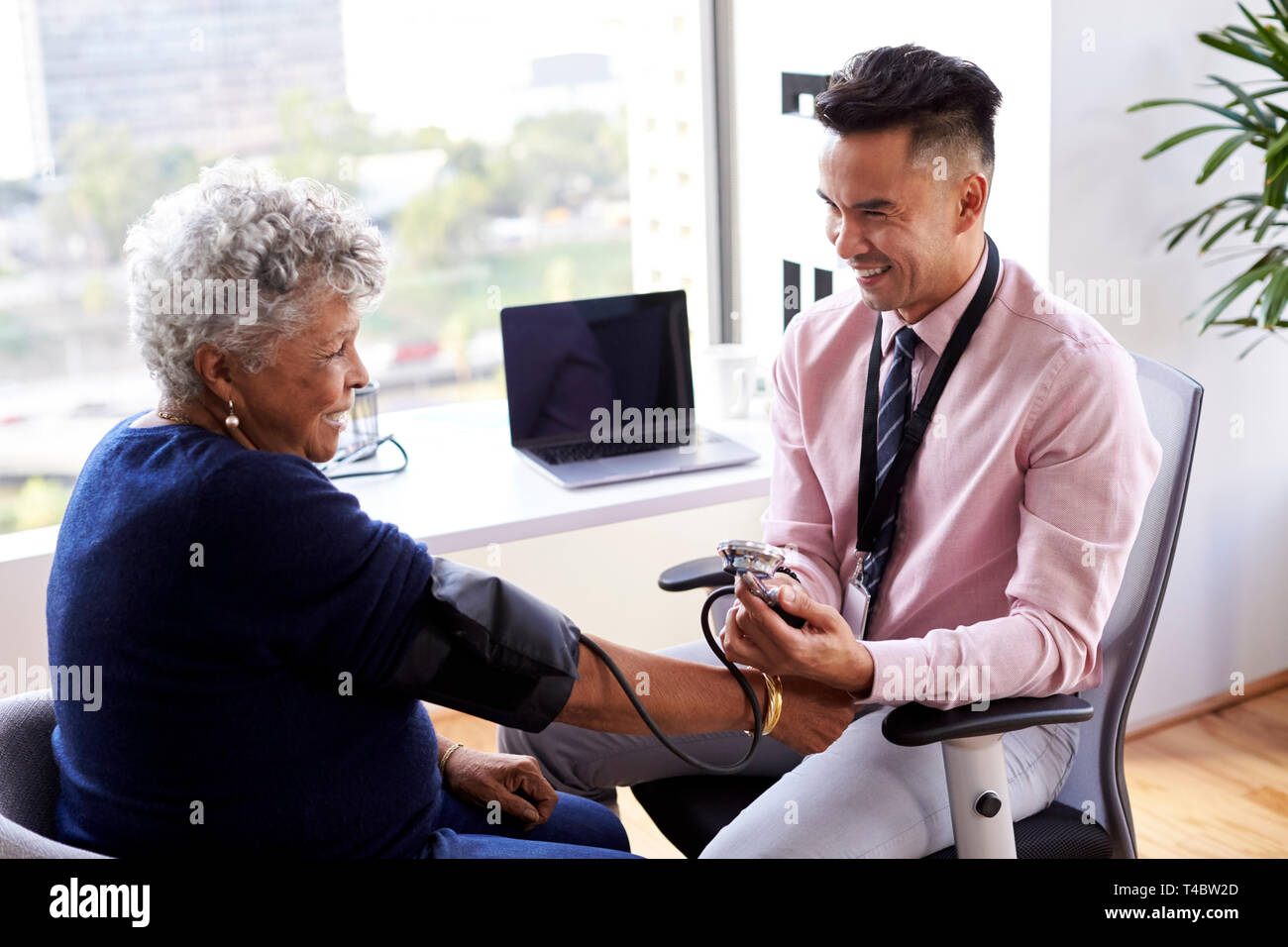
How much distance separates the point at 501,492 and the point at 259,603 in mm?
1115

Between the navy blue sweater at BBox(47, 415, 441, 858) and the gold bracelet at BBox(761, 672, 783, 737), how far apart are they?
49 centimetres

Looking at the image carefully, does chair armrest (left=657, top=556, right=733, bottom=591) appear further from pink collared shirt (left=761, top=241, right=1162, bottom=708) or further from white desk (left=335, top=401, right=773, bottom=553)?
white desk (left=335, top=401, right=773, bottom=553)

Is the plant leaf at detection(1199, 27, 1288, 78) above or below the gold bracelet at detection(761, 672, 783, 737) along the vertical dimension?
above

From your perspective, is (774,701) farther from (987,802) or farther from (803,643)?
(987,802)

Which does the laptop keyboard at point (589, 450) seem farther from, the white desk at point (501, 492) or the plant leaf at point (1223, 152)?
the plant leaf at point (1223, 152)

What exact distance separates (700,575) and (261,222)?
801mm

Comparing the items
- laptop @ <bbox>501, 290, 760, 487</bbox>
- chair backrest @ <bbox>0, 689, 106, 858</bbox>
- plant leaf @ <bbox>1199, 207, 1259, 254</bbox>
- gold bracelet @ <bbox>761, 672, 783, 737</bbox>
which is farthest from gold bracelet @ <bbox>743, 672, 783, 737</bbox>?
plant leaf @ <bbox>1199, 207, 1259, 254</bbox>

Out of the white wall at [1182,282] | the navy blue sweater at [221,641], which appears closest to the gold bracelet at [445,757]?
the navy blue sweater at [221,641]

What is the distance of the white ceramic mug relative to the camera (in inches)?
107

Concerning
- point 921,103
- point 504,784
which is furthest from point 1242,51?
point 504,784

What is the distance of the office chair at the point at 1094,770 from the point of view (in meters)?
1.42

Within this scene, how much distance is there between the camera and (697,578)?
1804 millimetres

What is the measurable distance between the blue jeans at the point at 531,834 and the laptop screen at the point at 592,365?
0.97 meters
